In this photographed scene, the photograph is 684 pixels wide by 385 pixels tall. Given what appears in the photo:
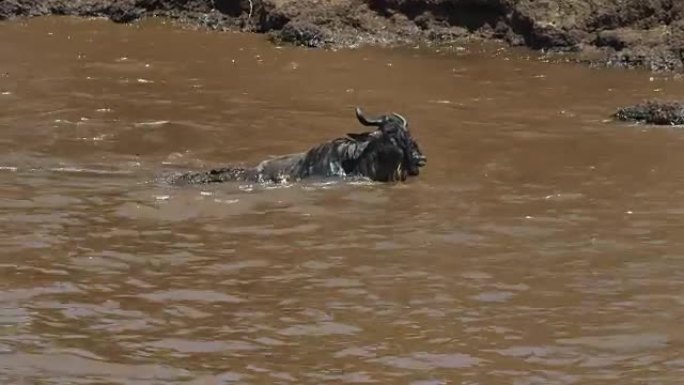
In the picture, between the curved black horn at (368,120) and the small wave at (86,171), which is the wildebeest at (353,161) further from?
the small wave at (86,171)

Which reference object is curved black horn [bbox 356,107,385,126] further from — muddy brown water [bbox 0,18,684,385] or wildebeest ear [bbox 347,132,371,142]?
muddy brown water [bbox 0,18,684,385]

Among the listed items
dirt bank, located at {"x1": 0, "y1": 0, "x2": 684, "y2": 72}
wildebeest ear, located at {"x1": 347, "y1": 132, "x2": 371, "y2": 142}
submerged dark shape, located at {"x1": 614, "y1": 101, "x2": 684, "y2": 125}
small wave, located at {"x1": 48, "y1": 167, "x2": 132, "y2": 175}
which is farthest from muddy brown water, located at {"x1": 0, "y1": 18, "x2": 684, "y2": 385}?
dirt bank, located at {"x1": 0, "y1": 0, "x2": 684, "y2": 72}

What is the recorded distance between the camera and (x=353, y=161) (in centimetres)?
982

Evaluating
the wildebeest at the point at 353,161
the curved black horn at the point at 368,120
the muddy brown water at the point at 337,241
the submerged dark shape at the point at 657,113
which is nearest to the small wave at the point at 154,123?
the muddy brown water at the point at 337,241

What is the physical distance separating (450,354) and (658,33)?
11340 mm

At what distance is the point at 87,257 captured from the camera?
7.07 m

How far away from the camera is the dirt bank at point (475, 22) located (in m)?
15.7

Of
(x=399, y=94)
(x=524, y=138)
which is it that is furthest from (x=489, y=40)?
(x=524, y=138)

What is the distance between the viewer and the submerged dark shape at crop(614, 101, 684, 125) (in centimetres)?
1130

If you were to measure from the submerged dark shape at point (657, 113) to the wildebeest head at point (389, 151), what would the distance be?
2.76 m

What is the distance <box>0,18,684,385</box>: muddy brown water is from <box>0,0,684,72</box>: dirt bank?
1.96 m

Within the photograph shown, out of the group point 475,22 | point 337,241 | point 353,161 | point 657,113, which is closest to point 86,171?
point 353,161

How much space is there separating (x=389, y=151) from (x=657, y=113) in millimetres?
3090

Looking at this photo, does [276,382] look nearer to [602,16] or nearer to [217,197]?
[217,197]
